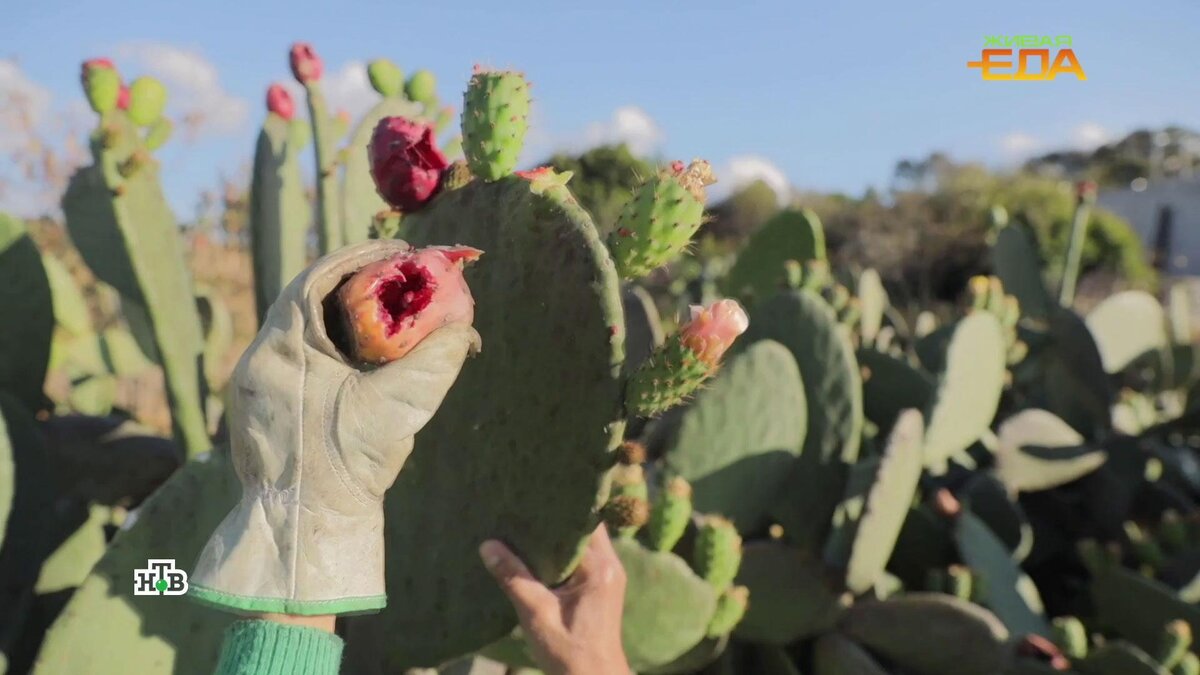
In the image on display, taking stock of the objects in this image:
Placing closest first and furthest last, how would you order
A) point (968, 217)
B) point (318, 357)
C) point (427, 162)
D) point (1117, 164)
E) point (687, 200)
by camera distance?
1. point (318, 357)
2. point (687, 200)
3. point (427, 162)
4. point (968, 217)
5. point (1117, 164)

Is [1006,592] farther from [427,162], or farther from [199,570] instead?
[199,570]

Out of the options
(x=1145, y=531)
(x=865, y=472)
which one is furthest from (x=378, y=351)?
(x=1145, y=531)

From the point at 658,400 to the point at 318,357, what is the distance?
0.32 meters

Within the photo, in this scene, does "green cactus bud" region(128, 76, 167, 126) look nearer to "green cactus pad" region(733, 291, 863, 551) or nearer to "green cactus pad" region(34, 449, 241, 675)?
"green cactus pad" region(34, 449, 241, 675)

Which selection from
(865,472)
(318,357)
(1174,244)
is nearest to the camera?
(318,357)

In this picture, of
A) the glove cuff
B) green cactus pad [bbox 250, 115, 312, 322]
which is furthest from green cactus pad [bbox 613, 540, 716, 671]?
green cactus pad [bbox 250, 115, 312, 322]

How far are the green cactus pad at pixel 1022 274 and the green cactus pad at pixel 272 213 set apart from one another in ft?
8.52

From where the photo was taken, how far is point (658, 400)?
35.6 inches

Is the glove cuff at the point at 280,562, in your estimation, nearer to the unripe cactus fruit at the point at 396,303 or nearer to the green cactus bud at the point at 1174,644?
the unripe cactus fruit at the point at 396,303

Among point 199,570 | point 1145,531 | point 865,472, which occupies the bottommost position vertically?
point 1145,531

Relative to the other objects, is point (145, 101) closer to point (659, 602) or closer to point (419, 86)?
point (419, 86)

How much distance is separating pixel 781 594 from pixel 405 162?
3.68 feet

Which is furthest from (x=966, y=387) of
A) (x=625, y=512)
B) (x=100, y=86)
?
(x=100, y=86)

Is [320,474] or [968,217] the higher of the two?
[320,474]
